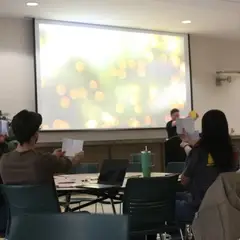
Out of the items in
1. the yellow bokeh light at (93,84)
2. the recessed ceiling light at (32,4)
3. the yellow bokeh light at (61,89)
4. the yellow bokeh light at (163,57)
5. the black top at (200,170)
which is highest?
the recessed ceiling light at (32,4)

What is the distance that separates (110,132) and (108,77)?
0.99 metres

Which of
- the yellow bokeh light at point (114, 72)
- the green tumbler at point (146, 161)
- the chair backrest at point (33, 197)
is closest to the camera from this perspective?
the chair backrest at point (33, 197)

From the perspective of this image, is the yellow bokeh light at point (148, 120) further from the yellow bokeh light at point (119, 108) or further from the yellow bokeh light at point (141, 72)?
the yellow bokeh light at point (141, 72)

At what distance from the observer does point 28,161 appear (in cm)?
333

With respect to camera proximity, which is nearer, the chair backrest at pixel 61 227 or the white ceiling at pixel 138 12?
the chair backrest at pixel 61 227

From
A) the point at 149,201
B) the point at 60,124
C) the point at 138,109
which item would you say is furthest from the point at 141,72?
the point at 149,201

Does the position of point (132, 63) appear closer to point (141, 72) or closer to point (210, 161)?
point (141, 72)

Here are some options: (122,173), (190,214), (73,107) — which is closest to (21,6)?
(73,107)

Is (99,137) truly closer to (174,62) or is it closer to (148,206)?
(174,62)

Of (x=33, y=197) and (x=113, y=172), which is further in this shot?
(x=113, y=172)

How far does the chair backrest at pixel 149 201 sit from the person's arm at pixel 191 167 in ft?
0.41

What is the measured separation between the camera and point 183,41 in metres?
10.0

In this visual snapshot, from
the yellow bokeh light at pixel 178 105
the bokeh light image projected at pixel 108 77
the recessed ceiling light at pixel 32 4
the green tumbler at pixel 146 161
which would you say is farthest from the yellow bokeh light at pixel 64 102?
the green tumbler at pixel 146 161

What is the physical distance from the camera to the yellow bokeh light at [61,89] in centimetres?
858
